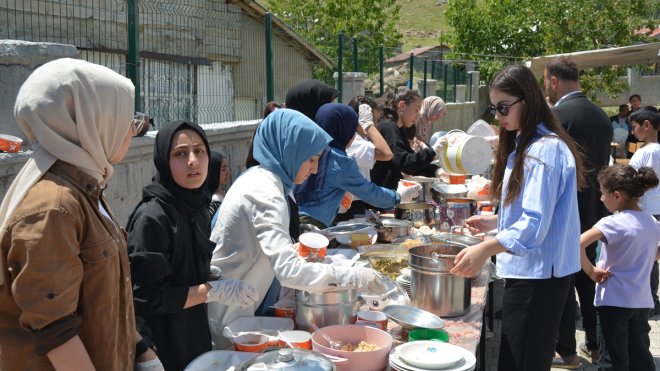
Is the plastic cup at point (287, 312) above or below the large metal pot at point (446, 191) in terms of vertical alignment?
below

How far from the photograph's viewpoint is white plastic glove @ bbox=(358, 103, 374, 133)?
20.0 feet

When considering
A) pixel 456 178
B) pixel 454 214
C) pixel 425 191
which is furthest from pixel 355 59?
pixel 454 214

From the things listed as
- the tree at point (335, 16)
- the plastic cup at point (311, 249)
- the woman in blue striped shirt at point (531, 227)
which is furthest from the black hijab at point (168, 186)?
the tree at point (335, 16)

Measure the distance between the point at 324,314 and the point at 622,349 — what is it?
2.29 m

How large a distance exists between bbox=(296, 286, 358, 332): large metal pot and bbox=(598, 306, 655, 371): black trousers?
7.14 feet

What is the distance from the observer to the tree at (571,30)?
805 inches

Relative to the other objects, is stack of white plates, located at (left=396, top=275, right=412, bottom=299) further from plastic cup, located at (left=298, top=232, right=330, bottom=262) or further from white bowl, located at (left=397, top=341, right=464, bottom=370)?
white bowl, located at (left=397, top=341, right=464, bottom=370)

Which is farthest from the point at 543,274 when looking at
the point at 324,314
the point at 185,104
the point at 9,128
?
the point at 185,104

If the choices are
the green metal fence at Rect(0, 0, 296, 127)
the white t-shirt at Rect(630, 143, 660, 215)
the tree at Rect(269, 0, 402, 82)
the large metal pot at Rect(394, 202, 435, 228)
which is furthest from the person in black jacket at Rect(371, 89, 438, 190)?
the tree at Rect(269, 0, 402, 82)

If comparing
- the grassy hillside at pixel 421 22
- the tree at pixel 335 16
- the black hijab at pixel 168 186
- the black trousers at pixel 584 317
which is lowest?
the black trousers at pixel 584 317

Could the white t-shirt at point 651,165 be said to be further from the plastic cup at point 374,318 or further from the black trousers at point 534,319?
the plastic cup at point 374,318

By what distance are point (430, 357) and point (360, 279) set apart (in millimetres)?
453

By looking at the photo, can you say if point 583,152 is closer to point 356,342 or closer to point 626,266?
point 626,266

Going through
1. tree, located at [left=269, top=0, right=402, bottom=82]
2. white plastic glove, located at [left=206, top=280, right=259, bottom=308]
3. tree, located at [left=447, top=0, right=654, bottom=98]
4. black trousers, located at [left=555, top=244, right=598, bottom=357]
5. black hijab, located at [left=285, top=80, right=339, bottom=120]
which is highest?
tree, located at [left=269, top=0, right=402, bottom=82]
